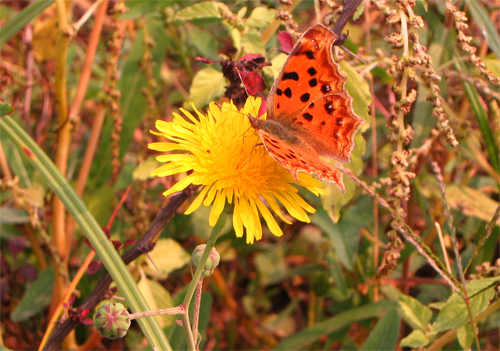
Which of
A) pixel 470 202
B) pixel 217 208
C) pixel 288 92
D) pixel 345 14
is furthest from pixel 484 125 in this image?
pixel 217 208

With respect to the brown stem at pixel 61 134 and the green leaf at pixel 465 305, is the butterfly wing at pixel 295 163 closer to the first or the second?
the green leaf at pixel 465 305

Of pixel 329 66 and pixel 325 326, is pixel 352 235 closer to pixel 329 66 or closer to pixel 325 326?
pixel 325 326

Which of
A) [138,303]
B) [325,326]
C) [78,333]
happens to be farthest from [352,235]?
[78,333]

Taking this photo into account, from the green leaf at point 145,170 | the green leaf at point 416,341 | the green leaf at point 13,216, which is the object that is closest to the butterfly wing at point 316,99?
the green leaf at point 145,170

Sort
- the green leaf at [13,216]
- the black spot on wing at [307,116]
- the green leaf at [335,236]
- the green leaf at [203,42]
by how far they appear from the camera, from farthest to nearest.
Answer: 1. the green leaf at [203,42]
2. the green leaf at [13,216]
3. the green leaf at [335,236]
4. the black spot on wing at [307,116]

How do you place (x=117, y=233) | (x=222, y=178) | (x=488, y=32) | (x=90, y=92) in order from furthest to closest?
(x=90, y=92) → (x=117, y=233) → (x=488, y=32) → (x=222, y=178)
